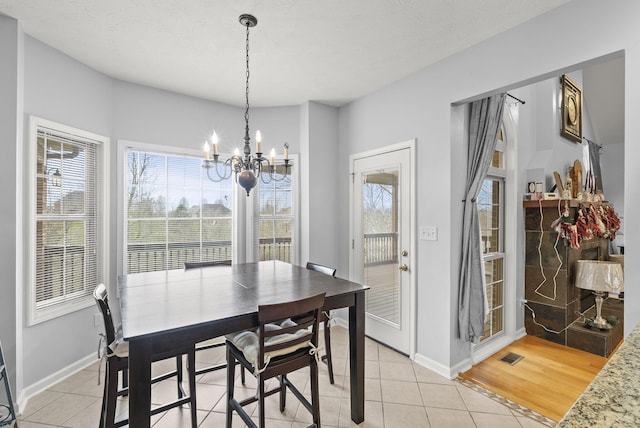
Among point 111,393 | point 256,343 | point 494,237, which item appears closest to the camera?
point 111,393

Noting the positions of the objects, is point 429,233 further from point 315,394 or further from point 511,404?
point 315,394

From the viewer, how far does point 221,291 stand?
6.75ft

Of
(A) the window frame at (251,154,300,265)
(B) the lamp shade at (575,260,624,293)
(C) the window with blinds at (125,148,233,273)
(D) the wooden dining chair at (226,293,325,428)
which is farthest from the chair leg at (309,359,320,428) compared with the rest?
(B) the lamp shade at (575,260,624,293)

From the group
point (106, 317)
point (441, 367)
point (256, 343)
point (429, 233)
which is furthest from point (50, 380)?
point (429, 233)

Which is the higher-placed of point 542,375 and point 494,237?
point 494,237

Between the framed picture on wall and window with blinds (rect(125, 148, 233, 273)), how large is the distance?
415cm

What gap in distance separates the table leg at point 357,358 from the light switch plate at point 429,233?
3.54 ft

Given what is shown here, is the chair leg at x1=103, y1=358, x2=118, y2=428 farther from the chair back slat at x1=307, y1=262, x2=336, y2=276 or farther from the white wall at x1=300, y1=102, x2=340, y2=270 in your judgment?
the white wall at x1=300, y1=102, x2=340, y2=270

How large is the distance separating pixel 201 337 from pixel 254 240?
2.35 metres

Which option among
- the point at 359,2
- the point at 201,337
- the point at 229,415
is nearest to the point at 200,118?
the point at 359,2

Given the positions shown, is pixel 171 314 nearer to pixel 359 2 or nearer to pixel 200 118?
pixel 359 2

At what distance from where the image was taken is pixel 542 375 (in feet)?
8.75

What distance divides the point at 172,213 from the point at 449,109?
10.1 ft

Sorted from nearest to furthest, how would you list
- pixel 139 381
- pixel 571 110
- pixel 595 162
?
pixel 139 381
pixel 571 110
pixel 595 162
